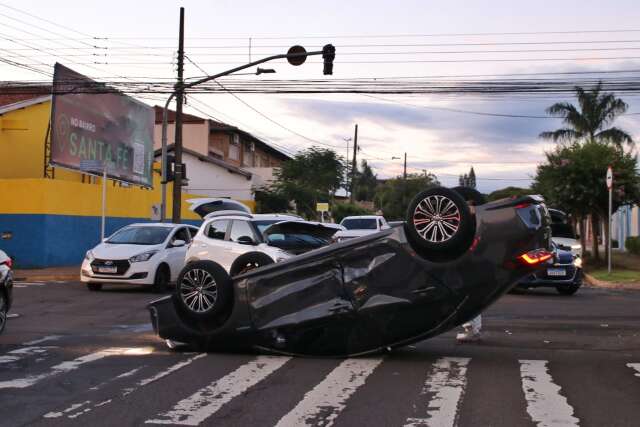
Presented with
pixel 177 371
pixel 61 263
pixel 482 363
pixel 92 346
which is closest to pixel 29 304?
pixel 92 346

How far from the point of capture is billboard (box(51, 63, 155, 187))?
2938cm

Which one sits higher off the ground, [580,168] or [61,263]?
[580,168]

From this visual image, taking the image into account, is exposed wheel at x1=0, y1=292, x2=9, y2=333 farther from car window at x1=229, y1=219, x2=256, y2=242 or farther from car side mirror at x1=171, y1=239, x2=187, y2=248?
car side mirror at x1=171, y1=239, x2=187, y2=248

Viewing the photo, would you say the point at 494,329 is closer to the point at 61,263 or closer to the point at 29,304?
the point at 29,304

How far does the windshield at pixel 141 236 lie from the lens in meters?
19.4

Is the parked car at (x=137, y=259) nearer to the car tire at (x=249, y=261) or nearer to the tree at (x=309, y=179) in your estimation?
the car tire at (x=249, y=261)

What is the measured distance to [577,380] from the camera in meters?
7.95

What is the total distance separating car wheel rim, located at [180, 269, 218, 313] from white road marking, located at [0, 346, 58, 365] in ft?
6.29

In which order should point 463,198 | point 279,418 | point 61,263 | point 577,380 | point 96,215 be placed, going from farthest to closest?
point 96,215 → point 61,263 → point 463,198 → point 577,380 → point 279,418

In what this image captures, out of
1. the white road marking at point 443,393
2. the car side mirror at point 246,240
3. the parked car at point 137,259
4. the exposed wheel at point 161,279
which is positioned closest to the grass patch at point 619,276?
the car side mirror at point 246,240

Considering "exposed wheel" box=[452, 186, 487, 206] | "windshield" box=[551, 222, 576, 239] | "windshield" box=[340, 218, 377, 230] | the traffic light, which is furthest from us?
"windshield" box=[340, 218, 377, 230]

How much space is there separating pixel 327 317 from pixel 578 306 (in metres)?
8.62

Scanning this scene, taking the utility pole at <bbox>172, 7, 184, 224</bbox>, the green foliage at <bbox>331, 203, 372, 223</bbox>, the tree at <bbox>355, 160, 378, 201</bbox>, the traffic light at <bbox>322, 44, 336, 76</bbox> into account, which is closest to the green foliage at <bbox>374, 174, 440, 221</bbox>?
the green foliage at <bbox>331, 203, 372, 223</bbox>

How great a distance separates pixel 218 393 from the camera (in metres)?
7.33
